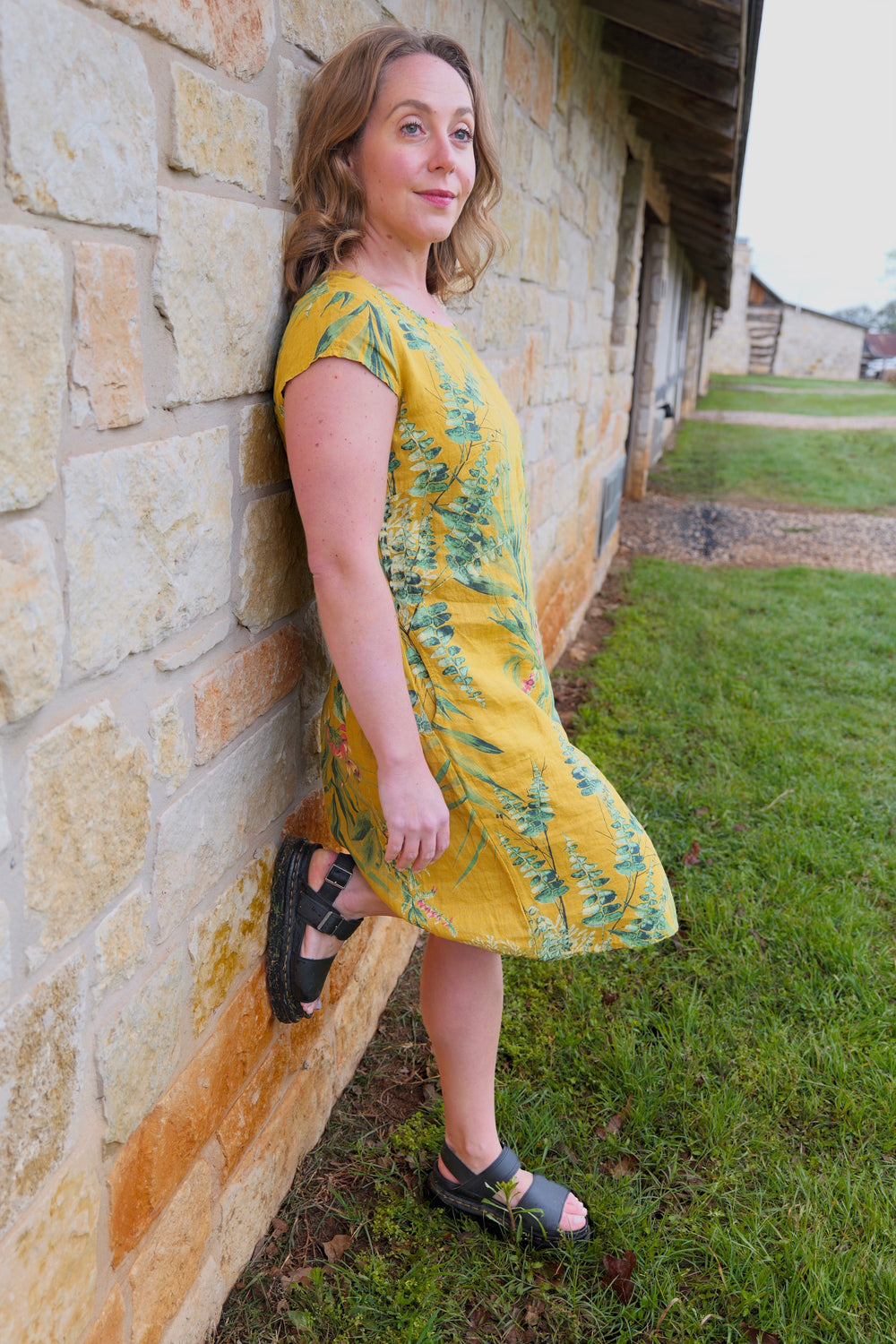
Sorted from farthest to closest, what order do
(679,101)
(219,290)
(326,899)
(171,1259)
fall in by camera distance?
(679,101)
(326,899)
(171,1259)
(219,290)

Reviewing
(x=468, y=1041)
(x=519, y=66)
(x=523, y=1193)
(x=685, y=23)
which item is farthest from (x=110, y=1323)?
(x=685, y=23)

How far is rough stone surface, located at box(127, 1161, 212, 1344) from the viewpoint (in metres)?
1.32

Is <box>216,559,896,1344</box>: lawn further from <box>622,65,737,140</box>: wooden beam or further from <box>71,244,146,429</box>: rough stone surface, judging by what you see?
<box>622,65,737,140</box>: wooden beam

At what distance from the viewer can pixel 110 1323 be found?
1232 mm

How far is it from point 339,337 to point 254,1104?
4.17 feet

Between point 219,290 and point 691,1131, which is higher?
point 219,290

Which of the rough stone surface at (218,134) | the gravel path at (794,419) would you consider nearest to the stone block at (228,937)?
the rough stone surface at (218,134)

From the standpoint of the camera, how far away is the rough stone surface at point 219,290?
1146mm

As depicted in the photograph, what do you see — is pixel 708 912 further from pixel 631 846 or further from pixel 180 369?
pixel 180 369

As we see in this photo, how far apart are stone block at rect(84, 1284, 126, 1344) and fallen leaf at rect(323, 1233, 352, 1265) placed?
55 cm

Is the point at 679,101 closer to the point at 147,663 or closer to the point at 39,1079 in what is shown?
the point at 147,663

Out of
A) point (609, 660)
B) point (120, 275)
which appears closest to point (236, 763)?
point (120, 275)

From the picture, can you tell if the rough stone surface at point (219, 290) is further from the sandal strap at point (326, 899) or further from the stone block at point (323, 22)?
the sandal strap at point (326, 899)

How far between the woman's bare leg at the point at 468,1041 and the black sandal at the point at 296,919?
0.21m
